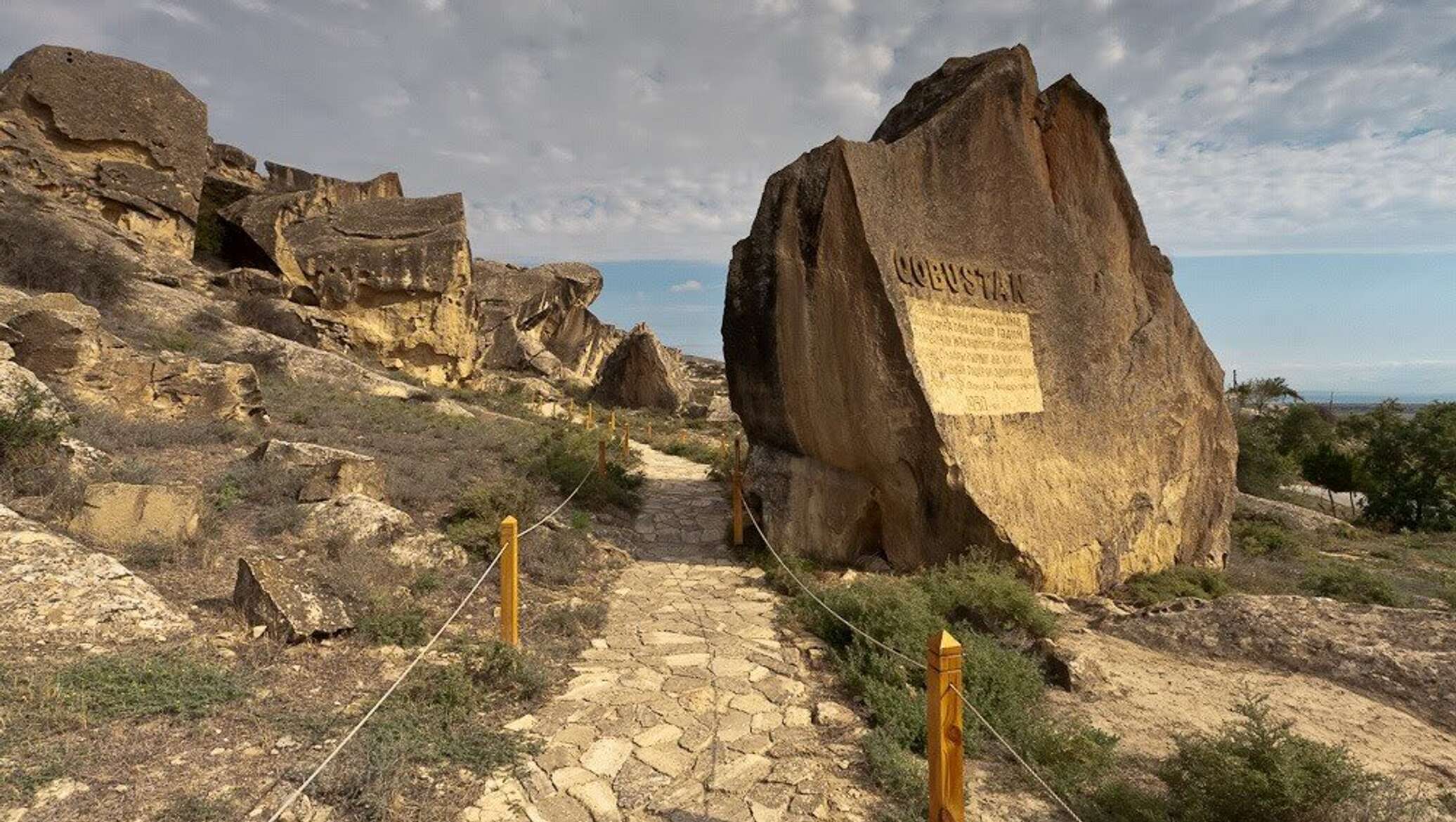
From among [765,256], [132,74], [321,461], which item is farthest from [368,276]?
Answer: [765,256]

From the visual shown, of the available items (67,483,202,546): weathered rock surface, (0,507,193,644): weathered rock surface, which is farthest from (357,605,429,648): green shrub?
(67,483,202,546): weathered rock surface

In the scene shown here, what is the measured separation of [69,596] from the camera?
4.46 m

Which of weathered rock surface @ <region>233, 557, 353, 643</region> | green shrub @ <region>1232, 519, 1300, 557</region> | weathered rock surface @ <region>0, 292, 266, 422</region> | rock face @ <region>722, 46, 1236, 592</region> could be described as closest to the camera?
weathered rock surface @ <region>233, 557, 353, 643</region>

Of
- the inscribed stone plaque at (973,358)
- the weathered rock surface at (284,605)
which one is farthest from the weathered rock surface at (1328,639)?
the weathered rock surface at (284,605)

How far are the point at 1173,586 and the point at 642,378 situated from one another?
26.4m

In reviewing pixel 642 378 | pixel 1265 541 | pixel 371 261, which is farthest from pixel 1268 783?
pixel 642 378

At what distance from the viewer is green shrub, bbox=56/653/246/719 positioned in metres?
3.54

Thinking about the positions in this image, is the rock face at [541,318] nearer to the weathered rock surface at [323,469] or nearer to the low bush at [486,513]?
the weathered rock surface at [323,469]

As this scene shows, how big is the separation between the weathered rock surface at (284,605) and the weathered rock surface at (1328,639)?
6.74 m

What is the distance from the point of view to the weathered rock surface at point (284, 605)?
462 cm

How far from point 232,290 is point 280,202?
417 centimetres

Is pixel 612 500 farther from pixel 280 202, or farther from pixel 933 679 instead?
pixel 280 202

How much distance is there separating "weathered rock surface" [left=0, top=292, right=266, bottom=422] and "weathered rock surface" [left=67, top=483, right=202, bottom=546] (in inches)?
167

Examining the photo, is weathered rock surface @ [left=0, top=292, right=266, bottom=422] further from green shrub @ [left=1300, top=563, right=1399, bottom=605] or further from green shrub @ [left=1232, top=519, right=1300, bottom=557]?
green shrub @ [left=1232, top=519, right=1300, bottom=557]
